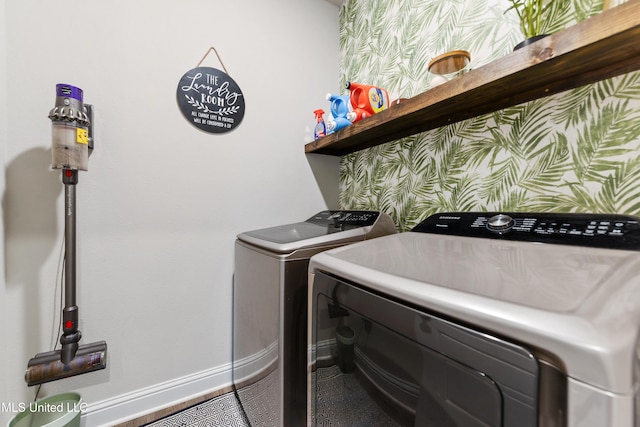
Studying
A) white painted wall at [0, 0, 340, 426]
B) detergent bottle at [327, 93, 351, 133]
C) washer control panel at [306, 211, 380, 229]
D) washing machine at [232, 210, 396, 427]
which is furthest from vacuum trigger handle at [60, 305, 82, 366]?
detergent bottle at [327, 93, 351, 133]

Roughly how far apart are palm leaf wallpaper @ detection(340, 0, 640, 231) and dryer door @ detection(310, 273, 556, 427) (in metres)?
0.73

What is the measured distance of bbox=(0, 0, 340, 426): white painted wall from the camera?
1.03 meters

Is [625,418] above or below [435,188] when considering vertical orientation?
below

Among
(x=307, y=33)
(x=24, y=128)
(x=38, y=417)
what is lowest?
(x=38, y=417)

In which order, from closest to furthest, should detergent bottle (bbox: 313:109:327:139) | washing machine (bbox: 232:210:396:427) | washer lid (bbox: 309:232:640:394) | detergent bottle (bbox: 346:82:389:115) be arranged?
washer lid (bbox: 309:232:640:394) → washing machine (bbox: 232:210:396:427) → detergent bottle (bbox: 346:82:389:115) → detergent bottle (bbox: 313:109:327:139)

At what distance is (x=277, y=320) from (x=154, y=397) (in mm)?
958

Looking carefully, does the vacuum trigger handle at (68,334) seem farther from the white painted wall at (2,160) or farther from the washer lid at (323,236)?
the washer lid at (323,236)

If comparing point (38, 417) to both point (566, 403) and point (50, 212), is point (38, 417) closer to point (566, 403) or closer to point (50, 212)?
point (50, 212)

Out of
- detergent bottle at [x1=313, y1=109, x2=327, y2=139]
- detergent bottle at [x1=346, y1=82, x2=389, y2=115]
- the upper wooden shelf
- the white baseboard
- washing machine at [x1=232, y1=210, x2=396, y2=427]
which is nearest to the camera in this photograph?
the upper wooden shelf

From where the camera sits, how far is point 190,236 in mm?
1359

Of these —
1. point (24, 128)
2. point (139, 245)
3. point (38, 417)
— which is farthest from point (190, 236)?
point (38, 417)

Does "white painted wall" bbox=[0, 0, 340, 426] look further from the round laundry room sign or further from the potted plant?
the potted plant

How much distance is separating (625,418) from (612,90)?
90 cm

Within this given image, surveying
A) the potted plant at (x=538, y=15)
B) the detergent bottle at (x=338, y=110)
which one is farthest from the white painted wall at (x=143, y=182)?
the potted plant at (x=538, y=15)
